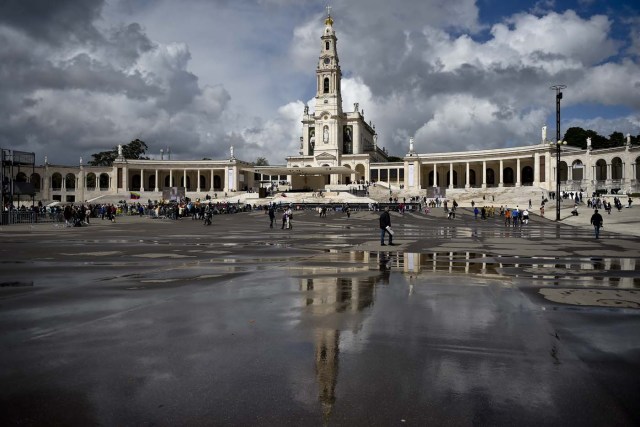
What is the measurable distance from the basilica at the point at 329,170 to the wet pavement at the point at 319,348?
262 feet

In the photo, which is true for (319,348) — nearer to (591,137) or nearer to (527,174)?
(527,174)

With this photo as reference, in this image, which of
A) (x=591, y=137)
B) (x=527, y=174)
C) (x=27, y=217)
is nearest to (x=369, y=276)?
(x=27, y=217)

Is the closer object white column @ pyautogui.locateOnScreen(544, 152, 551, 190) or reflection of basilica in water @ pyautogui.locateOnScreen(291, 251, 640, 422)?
reflection of basilica in water @ pyautogui.locateOnScreen(291, 251, 640, 422)

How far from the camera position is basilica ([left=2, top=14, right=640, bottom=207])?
93000mm

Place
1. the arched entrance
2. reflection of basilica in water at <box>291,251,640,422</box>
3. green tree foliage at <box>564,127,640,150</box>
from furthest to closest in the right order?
green tree foliage at <box>564,127,640,150</box>, the arched entrance, reflection of basilica in water at <box>291,251,640,422</box>

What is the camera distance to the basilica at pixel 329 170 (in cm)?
9300

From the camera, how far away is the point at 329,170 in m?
91.6

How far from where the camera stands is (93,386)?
5.06m

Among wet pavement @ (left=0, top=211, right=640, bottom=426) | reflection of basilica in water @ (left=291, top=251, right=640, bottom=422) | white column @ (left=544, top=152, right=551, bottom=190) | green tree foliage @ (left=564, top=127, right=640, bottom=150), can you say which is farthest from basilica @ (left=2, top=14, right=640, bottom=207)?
wet pavement @ (left=0, top=211, right=640, bottom=426)

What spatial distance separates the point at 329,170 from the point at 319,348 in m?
85.8

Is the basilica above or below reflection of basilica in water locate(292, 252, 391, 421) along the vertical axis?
above

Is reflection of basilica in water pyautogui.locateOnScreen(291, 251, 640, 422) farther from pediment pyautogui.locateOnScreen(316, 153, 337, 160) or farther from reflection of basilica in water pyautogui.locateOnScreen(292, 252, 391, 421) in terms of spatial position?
pediment pyautogui.locateOnScreen(316, 153, 337, 160)

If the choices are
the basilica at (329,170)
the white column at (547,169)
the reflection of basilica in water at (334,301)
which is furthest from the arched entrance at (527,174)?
the reflection of basilica in water at (334,301)

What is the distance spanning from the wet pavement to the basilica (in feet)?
262
